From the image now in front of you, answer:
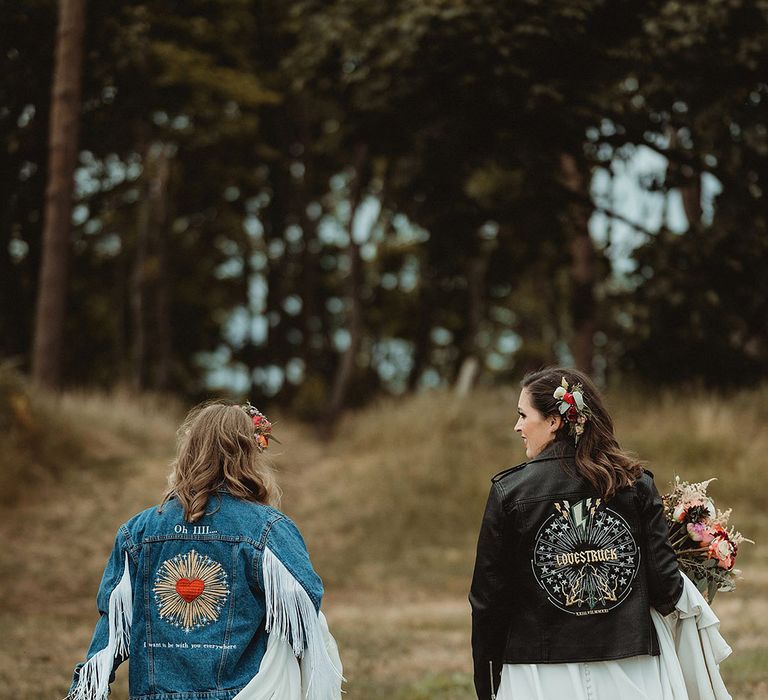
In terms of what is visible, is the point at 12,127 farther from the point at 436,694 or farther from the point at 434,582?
the point at 436,694

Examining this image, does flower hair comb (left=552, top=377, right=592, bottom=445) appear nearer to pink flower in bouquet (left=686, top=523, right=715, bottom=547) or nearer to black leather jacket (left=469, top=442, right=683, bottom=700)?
black leather jacket (left=469, top=442, right=683, bottom=700)

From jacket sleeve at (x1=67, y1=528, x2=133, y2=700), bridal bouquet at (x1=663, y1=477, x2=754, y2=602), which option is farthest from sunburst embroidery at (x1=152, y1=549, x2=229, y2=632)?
bridal bouquet at (x1=663, y1=477, x2=754, y2=602)

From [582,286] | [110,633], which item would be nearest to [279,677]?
[110,633]

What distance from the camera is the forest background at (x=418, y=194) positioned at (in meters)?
15.5

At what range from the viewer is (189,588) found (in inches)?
169

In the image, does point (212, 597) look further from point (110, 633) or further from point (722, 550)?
point (722, 550)

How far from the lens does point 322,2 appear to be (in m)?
19.8

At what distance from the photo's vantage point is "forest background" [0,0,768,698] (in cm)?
1552

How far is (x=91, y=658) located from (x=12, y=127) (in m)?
19.0

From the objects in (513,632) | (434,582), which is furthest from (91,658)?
(434,582)

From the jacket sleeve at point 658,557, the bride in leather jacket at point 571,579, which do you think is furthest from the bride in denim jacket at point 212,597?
the jacket sleeve at point 658,557

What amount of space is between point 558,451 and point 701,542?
0.91m

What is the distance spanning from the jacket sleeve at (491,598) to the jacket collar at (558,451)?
21 cm

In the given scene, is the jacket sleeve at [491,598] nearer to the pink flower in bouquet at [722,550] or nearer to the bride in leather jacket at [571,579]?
the bride in leather jacket at [571,579]
